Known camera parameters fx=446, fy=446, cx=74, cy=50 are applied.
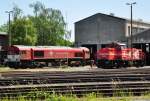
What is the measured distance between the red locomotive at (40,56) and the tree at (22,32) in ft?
94.6

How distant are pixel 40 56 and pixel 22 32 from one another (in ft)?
115

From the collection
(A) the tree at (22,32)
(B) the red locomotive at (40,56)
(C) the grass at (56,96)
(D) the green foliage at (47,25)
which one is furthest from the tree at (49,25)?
(C) the grass at (56,96)

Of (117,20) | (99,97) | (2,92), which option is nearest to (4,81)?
(2,92)

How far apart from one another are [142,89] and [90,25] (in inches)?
2503

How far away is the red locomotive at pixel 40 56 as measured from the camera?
5597 centimetres

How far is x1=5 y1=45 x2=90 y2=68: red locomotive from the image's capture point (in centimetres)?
5597

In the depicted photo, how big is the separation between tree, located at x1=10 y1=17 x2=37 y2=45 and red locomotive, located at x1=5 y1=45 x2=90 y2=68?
94.6 ft

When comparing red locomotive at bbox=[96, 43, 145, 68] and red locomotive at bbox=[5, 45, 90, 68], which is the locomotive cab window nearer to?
red locomotive at bbox=[5, 45, 90, 68]

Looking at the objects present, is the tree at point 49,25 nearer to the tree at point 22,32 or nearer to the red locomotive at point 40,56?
the tree at point 22,32

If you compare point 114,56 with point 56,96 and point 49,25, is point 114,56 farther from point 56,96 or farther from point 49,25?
point 49,25

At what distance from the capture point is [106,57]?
5306 centimetres

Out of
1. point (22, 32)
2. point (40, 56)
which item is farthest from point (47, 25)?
point (40, 56)

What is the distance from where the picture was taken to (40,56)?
5788cm

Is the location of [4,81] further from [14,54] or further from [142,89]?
[14,54]
